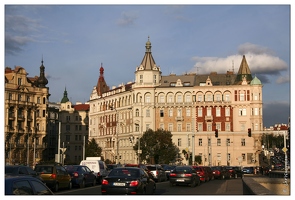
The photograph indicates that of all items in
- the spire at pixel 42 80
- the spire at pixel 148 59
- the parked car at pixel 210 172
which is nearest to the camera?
the parked car at pixel 210 172

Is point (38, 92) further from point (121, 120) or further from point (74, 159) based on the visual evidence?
point (74, 159)

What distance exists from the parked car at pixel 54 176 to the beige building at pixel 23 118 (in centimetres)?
6638

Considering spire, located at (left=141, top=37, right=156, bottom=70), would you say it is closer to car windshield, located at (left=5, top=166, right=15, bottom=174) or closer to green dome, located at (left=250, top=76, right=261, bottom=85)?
green dome, located at (left=250, top=76, right=261, bottom=85)

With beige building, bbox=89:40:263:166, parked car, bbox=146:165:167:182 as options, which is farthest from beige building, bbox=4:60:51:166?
parked car, bbox=146:165:167:182

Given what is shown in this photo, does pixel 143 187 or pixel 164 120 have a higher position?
pixel 164 120

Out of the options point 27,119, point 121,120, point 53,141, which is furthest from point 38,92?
point 53,141

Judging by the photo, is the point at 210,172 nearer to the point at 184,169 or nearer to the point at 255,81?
the point at 184,169

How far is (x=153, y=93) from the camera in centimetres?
11669

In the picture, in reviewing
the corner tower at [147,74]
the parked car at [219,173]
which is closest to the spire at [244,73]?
the corner tower at [147,74]

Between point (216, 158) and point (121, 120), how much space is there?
24.5 metres

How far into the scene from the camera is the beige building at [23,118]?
98.6m

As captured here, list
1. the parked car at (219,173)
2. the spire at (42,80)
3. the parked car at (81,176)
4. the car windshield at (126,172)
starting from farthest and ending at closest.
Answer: the spire at (42,80) < the parked car at (219,173) < the parked car at (81,176) < the car windshield at (126,172)

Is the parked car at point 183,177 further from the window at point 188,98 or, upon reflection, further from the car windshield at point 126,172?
the window at point 188,98

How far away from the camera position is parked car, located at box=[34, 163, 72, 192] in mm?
29219
